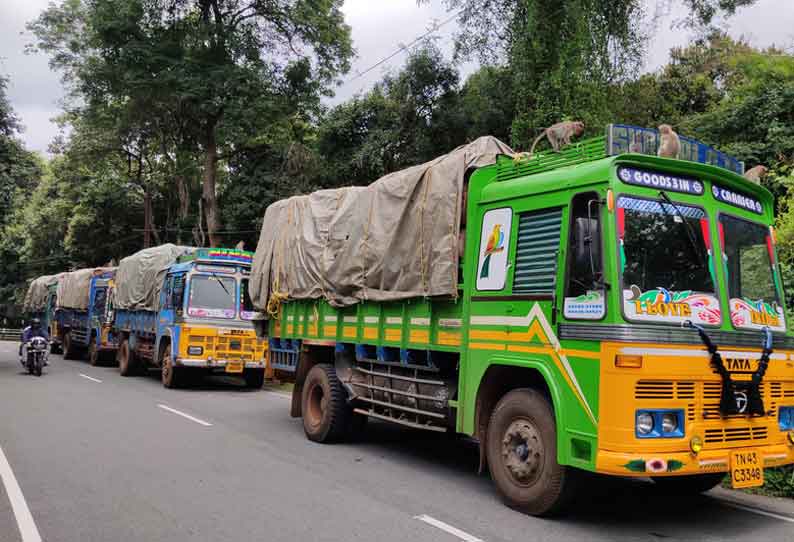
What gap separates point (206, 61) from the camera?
2614cm

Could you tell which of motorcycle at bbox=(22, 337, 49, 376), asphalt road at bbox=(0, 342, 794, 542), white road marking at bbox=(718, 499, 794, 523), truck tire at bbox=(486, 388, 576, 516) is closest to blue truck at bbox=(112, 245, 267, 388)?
motorcycle at bbox=(22, 337, 49, 376)

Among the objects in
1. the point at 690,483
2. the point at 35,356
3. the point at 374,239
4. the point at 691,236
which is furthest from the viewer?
the point at 35,356

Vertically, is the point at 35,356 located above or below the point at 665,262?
below

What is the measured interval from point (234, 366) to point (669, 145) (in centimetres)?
1181

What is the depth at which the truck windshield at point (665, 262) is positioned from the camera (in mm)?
5496

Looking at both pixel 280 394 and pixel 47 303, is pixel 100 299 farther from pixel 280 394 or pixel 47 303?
pixel 280 394

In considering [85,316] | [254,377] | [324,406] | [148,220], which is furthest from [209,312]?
[148,220]

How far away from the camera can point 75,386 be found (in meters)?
16.3

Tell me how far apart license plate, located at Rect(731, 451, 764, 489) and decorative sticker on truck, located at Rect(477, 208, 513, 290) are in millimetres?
2391

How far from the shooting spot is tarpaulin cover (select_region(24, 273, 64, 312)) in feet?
103

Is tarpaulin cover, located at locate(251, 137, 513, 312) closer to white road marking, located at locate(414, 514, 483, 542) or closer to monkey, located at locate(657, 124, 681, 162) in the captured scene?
monkey, located at locate(657, 124, 681, 162)

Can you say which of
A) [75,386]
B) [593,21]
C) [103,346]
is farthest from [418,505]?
[103,346]

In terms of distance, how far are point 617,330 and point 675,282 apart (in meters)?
0.79

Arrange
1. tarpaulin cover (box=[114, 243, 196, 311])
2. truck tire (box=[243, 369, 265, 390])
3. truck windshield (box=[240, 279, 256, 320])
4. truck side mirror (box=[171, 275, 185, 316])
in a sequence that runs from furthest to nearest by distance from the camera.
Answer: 1. tarpaulin cover (box=[114, 243, 196, 311])
2. truck tire (box=[243, 369, 265, 390])
3. truck windshield (box=[240, 279, 256, 320])
4. truck side mirror (box=[171, 275, 185, 316])
